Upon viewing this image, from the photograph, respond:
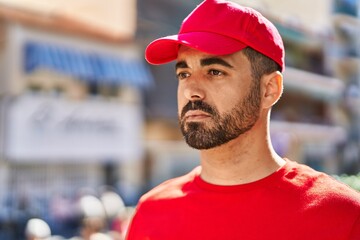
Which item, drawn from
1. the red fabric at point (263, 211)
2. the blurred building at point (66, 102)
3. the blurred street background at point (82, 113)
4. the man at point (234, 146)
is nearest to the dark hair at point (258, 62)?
the man at point (234, 146)

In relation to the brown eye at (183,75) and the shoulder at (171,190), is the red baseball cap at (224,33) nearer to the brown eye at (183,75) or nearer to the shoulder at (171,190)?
the brown eye at (183,75)

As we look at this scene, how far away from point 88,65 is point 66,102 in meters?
1.24

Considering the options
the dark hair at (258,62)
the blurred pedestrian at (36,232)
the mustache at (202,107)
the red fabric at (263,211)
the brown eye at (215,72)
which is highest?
the dark hair at (258,62)

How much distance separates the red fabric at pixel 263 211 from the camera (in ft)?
6.02

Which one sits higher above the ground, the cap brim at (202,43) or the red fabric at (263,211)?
the cap brim at (202,43)

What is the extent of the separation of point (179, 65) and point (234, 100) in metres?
0.23

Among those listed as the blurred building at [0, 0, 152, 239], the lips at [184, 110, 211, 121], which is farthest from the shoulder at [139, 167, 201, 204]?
the blurred building at [0, 0, 152, 239]

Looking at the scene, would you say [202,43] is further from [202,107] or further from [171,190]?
[171,190]

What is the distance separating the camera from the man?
1.90 metres

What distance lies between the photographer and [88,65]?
18562mm

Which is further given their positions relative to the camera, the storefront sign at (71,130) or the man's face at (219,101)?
the storefront sign at (71,130)

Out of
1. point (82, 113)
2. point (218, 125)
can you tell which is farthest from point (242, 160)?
point (82, 113)

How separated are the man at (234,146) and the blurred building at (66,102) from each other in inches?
473

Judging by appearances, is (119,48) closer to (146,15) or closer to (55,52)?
(146,15)
